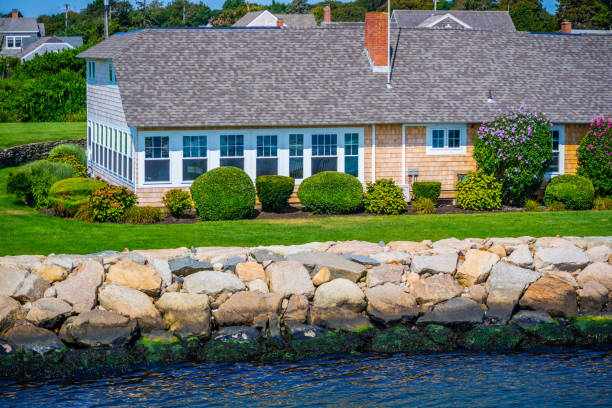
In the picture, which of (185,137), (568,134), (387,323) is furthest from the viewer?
(568,134)

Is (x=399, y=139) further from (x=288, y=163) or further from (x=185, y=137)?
(x=185, y=137)

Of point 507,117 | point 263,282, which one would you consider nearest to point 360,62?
point 507,117

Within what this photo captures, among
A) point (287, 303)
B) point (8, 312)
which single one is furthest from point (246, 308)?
point (8, 312)

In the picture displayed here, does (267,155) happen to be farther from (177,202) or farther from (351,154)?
(177,202)

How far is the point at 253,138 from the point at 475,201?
731cm

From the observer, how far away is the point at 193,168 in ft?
90.5

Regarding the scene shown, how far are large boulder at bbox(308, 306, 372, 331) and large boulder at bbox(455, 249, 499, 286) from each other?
2559mm

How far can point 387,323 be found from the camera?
17.5 metres

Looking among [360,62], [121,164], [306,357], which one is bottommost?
[306,357]

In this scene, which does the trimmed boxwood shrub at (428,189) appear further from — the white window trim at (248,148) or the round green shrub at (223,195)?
the round green shrub at (223,195)

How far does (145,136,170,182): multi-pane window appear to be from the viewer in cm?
2717

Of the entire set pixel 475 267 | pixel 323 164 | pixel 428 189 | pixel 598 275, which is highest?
pixel 323 164

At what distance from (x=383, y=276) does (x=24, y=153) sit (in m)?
25.4

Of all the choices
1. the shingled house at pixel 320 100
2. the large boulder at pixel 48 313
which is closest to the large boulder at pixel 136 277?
the large boulder at pixel 48 313
